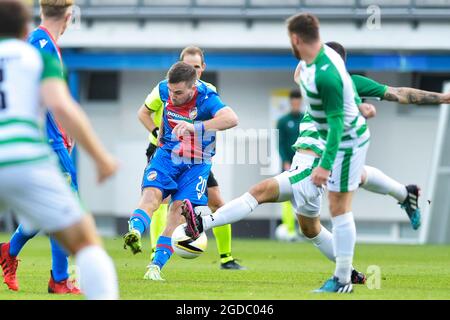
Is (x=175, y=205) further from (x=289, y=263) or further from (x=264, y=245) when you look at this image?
(x=264, y=245)

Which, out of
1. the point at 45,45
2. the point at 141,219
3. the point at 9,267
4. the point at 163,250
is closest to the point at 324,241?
the point at 163,250

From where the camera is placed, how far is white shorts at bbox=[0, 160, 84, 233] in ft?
18.2

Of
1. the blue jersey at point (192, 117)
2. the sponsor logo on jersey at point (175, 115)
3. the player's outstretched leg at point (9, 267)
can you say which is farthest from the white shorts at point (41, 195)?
the sponsor logo on jersey at point (175, 115)

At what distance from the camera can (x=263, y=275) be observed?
1069cm

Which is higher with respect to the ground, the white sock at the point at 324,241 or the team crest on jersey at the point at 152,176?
the team crest on jersey at the point at 152,176

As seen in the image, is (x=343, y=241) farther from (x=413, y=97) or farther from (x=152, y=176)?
(x=152, y=176)

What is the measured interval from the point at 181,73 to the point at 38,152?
4.14 m

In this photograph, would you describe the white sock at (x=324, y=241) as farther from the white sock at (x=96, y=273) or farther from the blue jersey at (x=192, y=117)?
the white sock at (x=96, y=273)

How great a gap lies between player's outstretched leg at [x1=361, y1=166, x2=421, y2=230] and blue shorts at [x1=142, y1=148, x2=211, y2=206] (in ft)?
5.43

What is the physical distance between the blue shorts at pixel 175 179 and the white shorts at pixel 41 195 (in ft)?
14.3

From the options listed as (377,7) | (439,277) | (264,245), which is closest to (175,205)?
(439,277)

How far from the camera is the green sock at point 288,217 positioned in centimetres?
1904

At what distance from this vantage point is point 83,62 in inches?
854

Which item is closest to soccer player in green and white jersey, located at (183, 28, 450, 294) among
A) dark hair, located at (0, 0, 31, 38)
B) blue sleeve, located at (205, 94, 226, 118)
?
blue sleeve, located at (205, 94, 226, 118)
